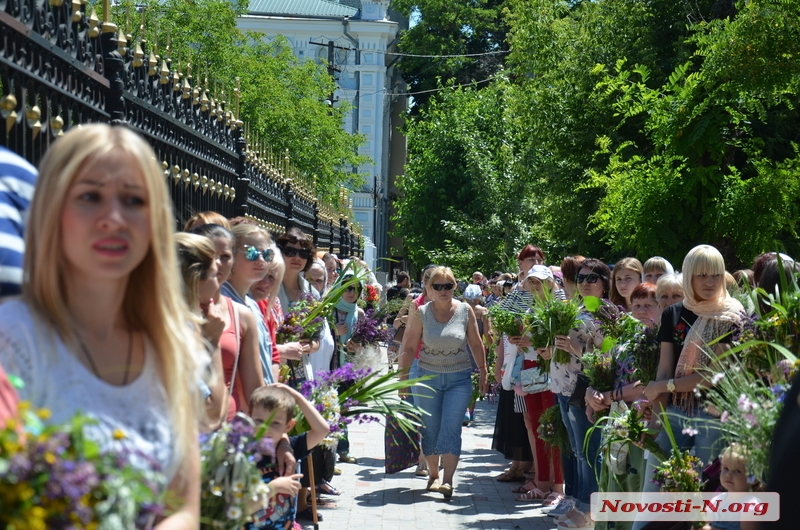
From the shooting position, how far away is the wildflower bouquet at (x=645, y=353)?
6465 mm

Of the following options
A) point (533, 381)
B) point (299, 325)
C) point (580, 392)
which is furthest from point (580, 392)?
point (299, 325)

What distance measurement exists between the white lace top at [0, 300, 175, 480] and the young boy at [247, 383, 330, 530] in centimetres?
220

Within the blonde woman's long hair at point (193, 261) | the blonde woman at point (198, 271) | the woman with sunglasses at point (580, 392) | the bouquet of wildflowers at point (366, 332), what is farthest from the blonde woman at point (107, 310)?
the bouquet of wildflowers at point (366, 332)

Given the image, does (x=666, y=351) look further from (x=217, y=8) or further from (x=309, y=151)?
(x=309, y=151)

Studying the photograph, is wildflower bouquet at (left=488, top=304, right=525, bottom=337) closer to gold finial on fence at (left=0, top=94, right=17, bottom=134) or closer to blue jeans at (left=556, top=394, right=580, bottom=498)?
blue jeans at (left=556, top=394, right=580, bottom=498)

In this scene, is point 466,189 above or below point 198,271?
above

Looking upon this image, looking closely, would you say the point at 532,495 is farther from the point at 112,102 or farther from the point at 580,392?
the point at 112,102

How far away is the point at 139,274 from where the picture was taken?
248cm

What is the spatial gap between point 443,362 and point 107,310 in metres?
7.39

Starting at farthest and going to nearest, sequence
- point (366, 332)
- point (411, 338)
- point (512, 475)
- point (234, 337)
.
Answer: point (366, 332) → point (512, 475) → point (411, 338) → point (234, 337)

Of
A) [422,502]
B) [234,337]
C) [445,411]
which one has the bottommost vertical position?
[422,502]

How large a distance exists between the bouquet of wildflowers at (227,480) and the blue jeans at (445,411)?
21.2ft

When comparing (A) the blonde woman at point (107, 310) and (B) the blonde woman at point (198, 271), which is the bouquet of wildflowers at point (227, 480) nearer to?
(A) the blonde woman at point (107, 310)

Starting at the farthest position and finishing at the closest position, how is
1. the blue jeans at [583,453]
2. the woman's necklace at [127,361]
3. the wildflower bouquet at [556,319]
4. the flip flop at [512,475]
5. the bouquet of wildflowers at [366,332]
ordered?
the bouquet of wildflowers at [366,332] < the flip flop at [512,475] < the wildflower bouquet at [556,319] < the blue jeans at [583,453] < the woman's necklace at [127,361]
